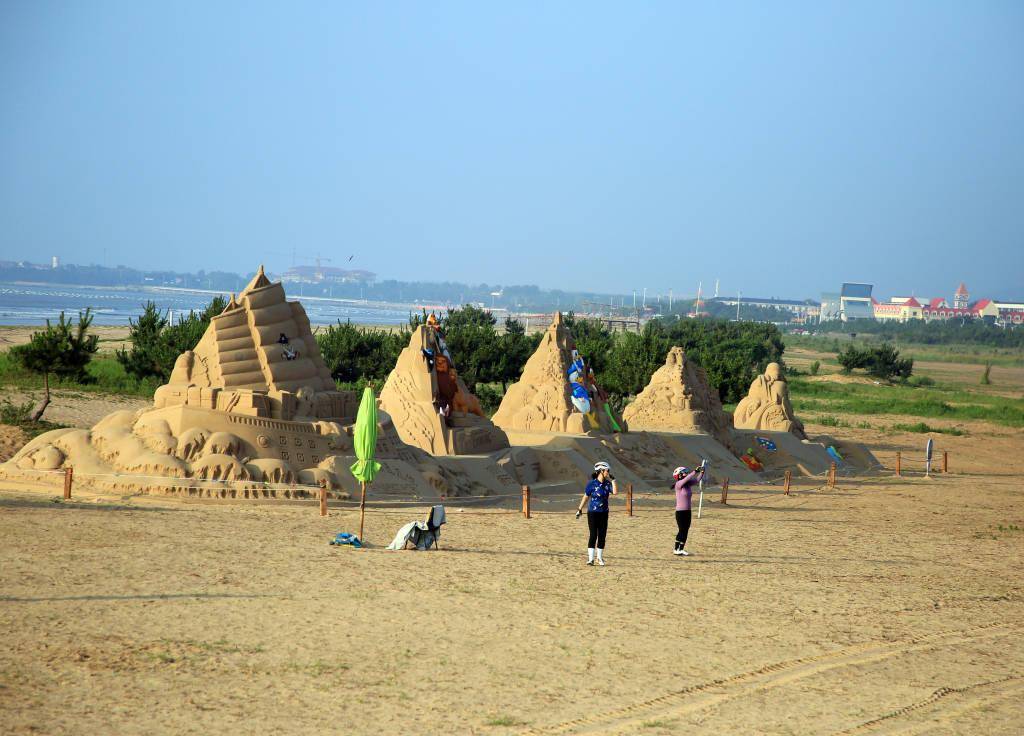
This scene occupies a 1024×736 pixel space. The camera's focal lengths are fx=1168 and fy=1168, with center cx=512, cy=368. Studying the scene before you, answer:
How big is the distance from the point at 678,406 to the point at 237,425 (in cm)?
1426

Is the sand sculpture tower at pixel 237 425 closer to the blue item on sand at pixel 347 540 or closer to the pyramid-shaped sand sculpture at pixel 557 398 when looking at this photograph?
the blue item on sand at pixel 347 540

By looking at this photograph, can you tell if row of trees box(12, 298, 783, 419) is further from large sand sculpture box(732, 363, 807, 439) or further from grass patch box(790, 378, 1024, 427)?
grass patch box(790, 378, 1024, 427)

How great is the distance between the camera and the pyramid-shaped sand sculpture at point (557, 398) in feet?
87.4

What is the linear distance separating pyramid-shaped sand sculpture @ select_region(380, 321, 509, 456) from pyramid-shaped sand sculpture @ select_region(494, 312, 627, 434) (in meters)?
→ 2.49

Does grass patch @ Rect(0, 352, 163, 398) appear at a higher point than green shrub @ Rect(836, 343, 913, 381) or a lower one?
lower

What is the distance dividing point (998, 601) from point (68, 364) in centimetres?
1992

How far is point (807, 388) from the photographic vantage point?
190 feet

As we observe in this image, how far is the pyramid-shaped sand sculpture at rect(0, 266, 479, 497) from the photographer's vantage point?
1812cm

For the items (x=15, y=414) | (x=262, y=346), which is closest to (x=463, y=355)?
(x=15, y=414)

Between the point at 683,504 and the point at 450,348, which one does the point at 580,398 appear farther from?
the point at 450,348

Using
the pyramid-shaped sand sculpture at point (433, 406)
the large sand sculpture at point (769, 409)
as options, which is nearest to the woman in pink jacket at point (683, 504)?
the pyramid-shaped sand sculpture at point (433, 406)

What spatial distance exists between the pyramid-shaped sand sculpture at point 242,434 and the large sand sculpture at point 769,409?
14.1 m

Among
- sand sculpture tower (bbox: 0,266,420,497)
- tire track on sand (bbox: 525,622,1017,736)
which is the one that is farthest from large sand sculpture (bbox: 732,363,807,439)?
tire track on sand (bbox: 525,622,1017,736)

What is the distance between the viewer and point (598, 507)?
44.8 feet
